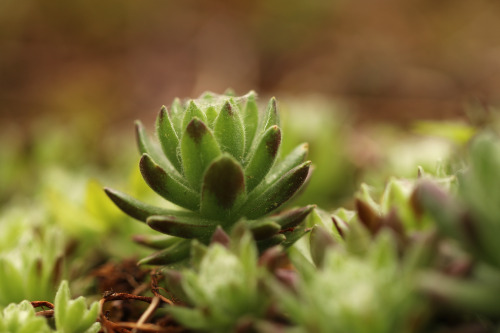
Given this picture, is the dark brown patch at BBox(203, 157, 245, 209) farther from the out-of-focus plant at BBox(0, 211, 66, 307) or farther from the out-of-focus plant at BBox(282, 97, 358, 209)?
the out-of-focus plant at BBox(282, 97, 358, 209)

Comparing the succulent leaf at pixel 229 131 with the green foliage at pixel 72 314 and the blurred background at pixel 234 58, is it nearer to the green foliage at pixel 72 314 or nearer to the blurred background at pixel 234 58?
the green foliage at pixel 72 314

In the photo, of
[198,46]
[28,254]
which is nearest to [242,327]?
[28,254]

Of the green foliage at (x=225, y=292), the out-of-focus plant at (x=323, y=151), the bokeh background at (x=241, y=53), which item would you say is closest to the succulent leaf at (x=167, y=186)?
the green foliage at (x=225, y=292)

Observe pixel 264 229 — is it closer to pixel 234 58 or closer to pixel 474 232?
pixel 474 232

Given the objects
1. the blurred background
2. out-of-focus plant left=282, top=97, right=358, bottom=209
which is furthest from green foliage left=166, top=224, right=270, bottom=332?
the blurred background

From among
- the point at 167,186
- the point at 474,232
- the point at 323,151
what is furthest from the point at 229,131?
the point at 323,151

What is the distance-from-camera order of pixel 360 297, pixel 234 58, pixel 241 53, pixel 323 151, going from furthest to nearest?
pixel 241 53 < pixel 234 58 < pixel 323 151 < pixel 360 297
